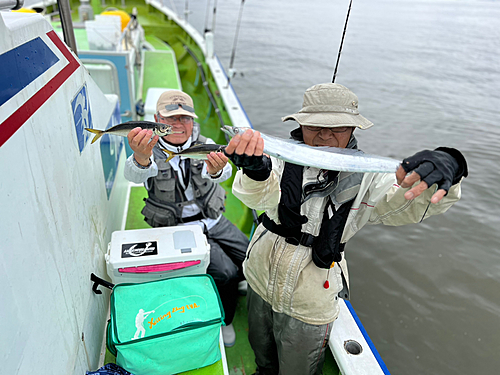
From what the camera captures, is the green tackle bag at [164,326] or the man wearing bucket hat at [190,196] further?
the man wearing bucket hat at [190,196]

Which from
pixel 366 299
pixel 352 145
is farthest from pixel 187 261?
pixel 366 299

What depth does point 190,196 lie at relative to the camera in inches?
123

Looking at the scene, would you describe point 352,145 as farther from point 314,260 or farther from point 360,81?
point 360,81

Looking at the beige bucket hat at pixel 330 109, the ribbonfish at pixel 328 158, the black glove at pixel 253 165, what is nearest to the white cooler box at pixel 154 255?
the black glove at pixel 253 165

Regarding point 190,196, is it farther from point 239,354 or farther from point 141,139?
point 239,354

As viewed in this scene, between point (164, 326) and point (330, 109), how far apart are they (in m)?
1.66

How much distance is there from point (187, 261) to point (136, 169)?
832 mm

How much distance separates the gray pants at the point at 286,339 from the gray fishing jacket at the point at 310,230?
11cm

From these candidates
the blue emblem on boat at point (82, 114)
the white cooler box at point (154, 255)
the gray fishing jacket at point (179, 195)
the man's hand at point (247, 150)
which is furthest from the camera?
the gray fishing jacket at point (179, 195)

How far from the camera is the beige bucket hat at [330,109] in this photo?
1.86 metres

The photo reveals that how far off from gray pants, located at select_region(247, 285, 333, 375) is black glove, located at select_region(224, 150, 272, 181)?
3.62 ft

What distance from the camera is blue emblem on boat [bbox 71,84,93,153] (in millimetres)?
2055

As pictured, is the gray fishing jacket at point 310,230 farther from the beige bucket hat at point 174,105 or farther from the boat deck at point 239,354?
the beige bucket hat at point 174,105

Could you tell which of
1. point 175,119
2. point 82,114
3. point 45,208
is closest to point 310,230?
point 45,208
